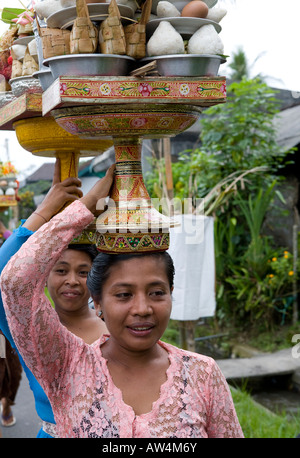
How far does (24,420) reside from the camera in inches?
202

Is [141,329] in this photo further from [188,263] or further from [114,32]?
[188,263]

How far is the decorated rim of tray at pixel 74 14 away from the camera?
152cm

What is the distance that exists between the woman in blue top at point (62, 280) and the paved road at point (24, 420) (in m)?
2.84

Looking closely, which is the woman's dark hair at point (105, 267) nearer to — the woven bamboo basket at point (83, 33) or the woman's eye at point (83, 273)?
the woman's eye at point (83, 273)

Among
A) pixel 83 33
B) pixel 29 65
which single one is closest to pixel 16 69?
pixel 29 65

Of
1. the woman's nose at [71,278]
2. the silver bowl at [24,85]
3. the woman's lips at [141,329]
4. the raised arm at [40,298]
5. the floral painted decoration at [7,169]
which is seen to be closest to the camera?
the raised arm at [40,298]

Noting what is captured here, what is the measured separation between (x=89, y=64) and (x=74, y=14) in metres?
0.18

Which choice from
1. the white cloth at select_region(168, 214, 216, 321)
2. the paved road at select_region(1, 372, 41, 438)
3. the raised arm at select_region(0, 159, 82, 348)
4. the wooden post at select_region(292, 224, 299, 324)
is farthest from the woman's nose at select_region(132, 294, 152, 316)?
the wooden post at select_region(292, 224, 299, 324)

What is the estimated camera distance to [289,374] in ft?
18.3

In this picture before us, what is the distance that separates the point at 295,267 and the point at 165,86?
5329 mm

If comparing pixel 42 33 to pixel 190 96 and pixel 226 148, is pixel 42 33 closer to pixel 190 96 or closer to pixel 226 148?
pixel 190 96

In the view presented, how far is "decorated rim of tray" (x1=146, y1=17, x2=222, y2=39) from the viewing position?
1.56 m

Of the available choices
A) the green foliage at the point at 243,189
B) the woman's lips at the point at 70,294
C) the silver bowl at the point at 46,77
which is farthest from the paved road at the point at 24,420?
the silver bowl at the point at 46,77

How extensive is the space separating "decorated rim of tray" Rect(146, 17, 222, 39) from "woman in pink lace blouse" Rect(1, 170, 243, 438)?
53 cm
